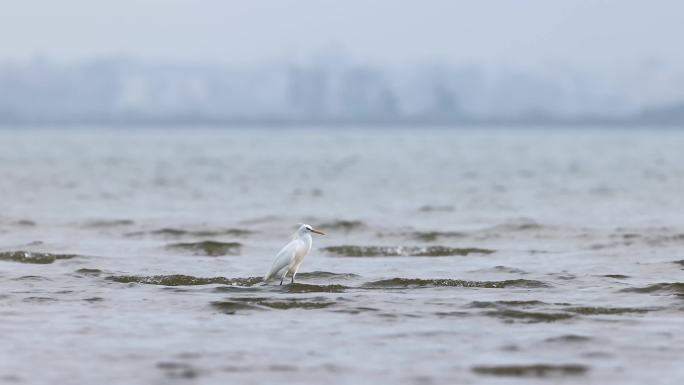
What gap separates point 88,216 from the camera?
31422 mm

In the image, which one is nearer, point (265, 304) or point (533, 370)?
point (533, 370)

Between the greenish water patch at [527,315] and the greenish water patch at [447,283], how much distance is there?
2583 millimetres

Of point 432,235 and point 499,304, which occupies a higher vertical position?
point 432,235

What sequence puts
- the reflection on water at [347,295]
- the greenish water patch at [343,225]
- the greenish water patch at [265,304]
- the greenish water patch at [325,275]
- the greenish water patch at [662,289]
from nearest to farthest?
the reflection on water at [347,295] < the greenish water patch at [265,304] < the greenish water patch at [662,289] < the greenish water patch at [325,275] < the greenish water patch at [343,225]

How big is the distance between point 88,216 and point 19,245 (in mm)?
8459

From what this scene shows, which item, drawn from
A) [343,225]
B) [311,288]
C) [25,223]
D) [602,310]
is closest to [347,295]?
[311,288]

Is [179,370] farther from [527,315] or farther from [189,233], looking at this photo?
[189,233]

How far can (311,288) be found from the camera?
17.1 metres

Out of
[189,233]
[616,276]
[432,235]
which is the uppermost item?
[432,235]

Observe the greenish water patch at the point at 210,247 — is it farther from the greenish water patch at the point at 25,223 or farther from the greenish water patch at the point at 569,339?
the greenish water patch at the point at 569,339

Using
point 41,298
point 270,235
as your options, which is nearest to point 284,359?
point 41,298

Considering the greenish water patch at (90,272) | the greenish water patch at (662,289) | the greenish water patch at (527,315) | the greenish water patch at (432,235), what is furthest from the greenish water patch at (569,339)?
the greenish water patch at (432,235)

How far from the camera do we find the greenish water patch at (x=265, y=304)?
14.9 metres

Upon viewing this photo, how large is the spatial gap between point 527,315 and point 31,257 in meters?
10.2
